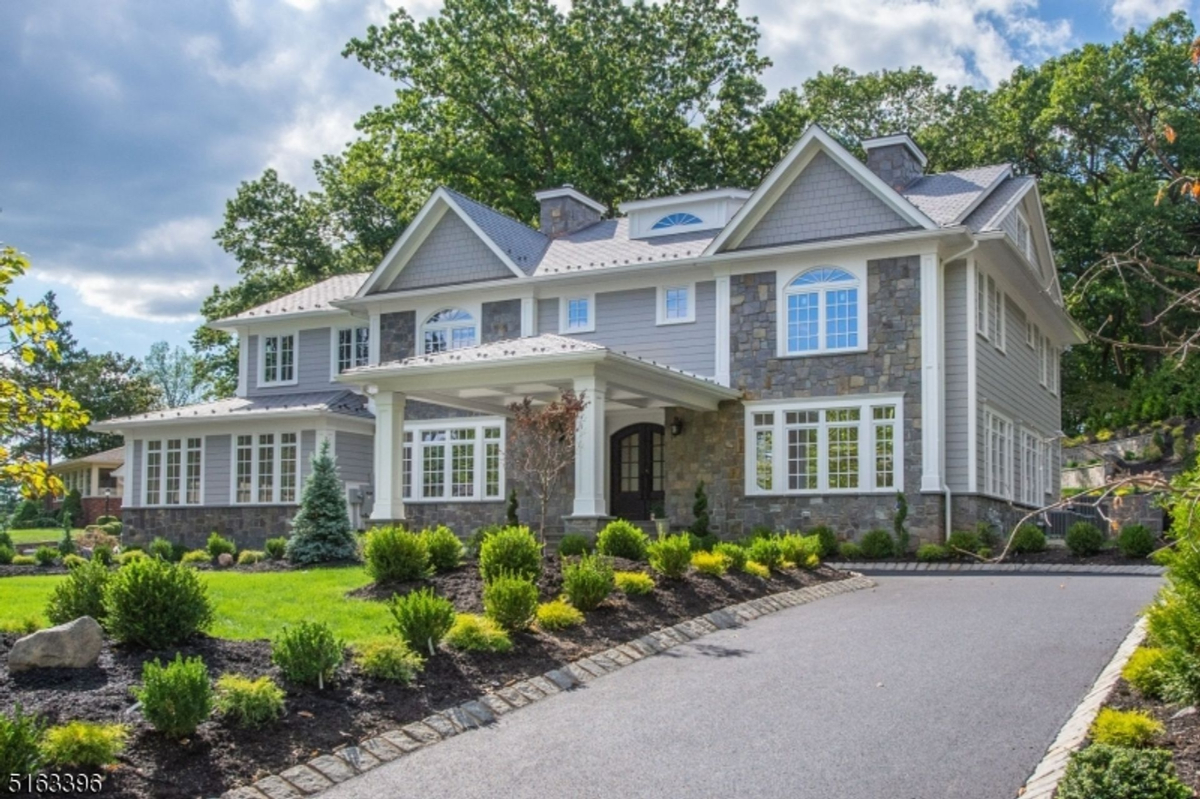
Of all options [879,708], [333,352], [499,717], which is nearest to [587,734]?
[499,717]

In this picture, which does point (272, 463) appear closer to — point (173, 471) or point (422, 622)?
point (173, 471)

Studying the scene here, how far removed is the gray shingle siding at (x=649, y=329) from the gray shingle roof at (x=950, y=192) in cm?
415

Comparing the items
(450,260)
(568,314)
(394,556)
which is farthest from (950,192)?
(394,556)

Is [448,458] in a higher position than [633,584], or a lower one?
higher

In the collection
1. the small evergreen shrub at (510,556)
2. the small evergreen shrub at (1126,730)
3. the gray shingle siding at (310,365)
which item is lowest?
the small evergreen shrub at (1126,730)

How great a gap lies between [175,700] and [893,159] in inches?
771

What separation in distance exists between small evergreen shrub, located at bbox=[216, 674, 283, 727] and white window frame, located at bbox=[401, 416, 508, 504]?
15.6 meters

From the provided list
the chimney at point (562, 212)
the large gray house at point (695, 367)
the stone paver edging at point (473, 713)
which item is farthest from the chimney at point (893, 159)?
the stone paver edging at point (473, 713)

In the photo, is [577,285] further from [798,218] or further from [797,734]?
[797,734]

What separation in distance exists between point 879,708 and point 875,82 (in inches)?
1337

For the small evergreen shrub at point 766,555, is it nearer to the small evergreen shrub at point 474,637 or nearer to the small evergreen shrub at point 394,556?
the small evergreen shrub at point 394,556

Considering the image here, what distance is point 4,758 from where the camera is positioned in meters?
5.64

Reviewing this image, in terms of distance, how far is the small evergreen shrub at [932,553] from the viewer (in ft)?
60.3

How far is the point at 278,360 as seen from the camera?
28.1 meters
